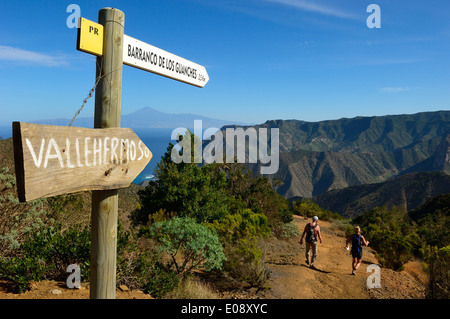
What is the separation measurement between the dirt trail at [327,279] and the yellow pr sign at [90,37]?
668 cm

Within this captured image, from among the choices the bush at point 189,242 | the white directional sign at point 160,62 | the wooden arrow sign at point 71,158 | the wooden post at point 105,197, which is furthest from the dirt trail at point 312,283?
the white directional sign at point 160,62

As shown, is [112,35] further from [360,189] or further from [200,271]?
[360,189]

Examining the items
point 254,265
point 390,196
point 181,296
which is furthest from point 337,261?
point 390,196

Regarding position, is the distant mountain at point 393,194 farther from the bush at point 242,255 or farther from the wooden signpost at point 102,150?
the wooden signpost at point 102,150

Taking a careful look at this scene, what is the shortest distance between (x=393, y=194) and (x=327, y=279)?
8017 centimetres

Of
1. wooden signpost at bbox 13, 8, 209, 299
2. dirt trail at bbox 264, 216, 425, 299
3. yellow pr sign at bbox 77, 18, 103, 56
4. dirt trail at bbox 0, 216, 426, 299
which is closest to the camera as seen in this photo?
wooden signpost at bbox 13, 8, 209, 299

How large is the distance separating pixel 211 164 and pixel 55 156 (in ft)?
46.5

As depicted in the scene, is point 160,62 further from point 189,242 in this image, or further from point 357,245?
point 357,245

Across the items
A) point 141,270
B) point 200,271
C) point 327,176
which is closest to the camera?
point 141,270

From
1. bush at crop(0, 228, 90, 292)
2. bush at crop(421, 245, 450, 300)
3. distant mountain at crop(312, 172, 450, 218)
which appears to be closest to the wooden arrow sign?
bush at crop(0, 228, 90, 292)

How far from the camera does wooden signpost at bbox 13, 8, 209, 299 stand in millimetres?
1916

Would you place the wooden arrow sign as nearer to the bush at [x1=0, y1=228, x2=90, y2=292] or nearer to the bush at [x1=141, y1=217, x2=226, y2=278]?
the bush at [x1=0, y1=228, x2=90, y2=292]

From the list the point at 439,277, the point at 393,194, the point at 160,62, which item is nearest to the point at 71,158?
the point at 160,62

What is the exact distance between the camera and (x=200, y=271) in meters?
8.62
